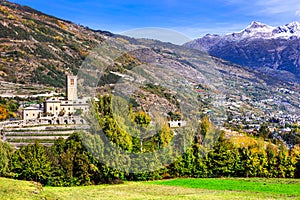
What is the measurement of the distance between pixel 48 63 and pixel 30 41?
817 inches

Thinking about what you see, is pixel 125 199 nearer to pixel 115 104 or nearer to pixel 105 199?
pixel 105 199

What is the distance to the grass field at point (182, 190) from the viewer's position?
22594 millimetres

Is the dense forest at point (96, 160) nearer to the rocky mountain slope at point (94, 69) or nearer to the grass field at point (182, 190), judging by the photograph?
the grass field at point (182, 190)

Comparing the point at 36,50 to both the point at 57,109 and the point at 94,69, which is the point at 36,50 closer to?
the point at 94,69

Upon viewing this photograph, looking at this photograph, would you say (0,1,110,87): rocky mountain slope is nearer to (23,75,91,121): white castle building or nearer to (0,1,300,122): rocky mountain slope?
(0,1,300,122): rocky mountain slope

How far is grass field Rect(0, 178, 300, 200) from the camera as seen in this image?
2259cm

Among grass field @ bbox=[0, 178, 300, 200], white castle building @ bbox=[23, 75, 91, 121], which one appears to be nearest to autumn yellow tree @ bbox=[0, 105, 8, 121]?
white castle building @ bbox=[23, 75, 91, 121]

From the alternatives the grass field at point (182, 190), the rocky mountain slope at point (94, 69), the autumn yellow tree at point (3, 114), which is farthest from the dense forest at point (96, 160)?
the autumn yellow tree at point (3, 114)

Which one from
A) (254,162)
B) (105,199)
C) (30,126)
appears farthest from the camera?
(30,126)

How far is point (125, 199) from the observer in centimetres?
2091

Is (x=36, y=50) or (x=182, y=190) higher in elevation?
(x=36, y=50)

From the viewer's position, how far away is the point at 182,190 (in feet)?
90.6

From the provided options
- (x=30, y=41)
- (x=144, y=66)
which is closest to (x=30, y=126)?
(x=144, y=66)

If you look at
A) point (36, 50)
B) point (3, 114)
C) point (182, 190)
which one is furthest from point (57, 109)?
point (36, 50)
